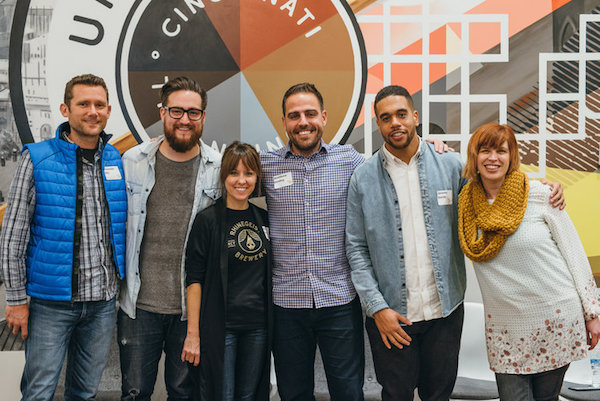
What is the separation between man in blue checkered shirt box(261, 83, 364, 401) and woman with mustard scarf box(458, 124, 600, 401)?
0.59 meters

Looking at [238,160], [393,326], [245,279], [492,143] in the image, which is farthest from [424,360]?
[238,160]

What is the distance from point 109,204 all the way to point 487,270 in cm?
171

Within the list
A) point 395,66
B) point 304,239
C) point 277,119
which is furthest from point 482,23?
point 304,239

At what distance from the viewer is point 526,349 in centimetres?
180

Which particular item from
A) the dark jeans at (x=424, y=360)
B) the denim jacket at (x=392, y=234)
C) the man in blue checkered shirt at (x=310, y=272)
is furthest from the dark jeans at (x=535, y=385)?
the man in blue checkered shirt at (x=310, y=272)

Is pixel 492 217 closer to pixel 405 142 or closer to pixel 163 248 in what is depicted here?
pixel 405 142

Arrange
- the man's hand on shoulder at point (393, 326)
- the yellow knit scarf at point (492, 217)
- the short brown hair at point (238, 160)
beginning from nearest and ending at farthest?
1. the yellow knit scarf at point (492, 217)
2. the man's hand on shoulder at point (393, 326)
3. the short brown hair at point (238, 160)

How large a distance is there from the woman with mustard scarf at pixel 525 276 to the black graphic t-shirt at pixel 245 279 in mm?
909

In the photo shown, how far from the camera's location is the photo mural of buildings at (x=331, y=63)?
2.84 m

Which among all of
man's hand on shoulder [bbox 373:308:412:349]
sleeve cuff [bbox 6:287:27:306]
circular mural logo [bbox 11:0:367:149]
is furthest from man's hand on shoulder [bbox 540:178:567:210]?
sleeve cuff [bbox 6:287:27:306]

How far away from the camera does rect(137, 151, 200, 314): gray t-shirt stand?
81.7 inches

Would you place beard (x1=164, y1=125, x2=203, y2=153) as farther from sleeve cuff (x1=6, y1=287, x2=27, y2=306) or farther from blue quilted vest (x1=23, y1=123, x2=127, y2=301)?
sleeve cuff (x1=6, y1=287, x2=27, y2=306)

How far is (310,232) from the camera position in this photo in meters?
2.07

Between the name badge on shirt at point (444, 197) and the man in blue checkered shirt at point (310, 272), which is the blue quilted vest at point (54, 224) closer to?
the man in blue checkered shirt at point (310, 272)
